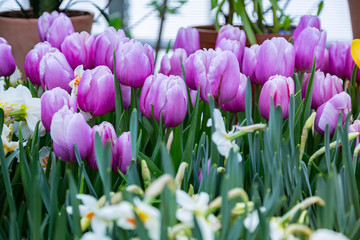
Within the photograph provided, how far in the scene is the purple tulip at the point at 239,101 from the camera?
56 cm

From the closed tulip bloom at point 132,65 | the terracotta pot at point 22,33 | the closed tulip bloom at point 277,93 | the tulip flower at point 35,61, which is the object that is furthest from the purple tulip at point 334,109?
the terracotta pot at point 22,33

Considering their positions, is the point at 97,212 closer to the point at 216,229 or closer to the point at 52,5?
the point at 216,229

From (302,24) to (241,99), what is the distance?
0.74 feet

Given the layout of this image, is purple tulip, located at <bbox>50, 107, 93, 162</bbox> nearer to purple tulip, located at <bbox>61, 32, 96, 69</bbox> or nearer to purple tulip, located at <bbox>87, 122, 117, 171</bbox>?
purple tulip, located at <bbox>87, 122, 117, 171</bbox>

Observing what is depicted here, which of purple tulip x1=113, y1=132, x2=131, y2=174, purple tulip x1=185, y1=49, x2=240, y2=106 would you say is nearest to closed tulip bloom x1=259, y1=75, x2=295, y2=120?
purple tulip x1=185, y1=49, x2=240, y2=106

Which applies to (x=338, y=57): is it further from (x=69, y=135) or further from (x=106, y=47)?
(x=69, y=135)

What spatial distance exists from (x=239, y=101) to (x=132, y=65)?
0.12m

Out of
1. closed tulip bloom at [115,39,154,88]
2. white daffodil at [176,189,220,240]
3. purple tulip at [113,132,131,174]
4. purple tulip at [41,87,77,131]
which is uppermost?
closed tulip bloom at [115,39,154,88]

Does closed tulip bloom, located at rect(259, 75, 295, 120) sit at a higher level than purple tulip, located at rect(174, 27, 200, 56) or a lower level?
lower

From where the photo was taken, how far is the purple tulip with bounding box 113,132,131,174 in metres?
0.46

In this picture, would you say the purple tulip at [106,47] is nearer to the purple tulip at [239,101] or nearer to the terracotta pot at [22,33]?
the purple tulip at [239,101]

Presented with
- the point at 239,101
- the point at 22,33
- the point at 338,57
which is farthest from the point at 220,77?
the point at 22,33

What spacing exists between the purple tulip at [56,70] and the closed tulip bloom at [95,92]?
0.08 metres

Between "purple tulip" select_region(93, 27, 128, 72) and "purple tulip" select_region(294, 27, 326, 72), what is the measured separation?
208 millimetres
